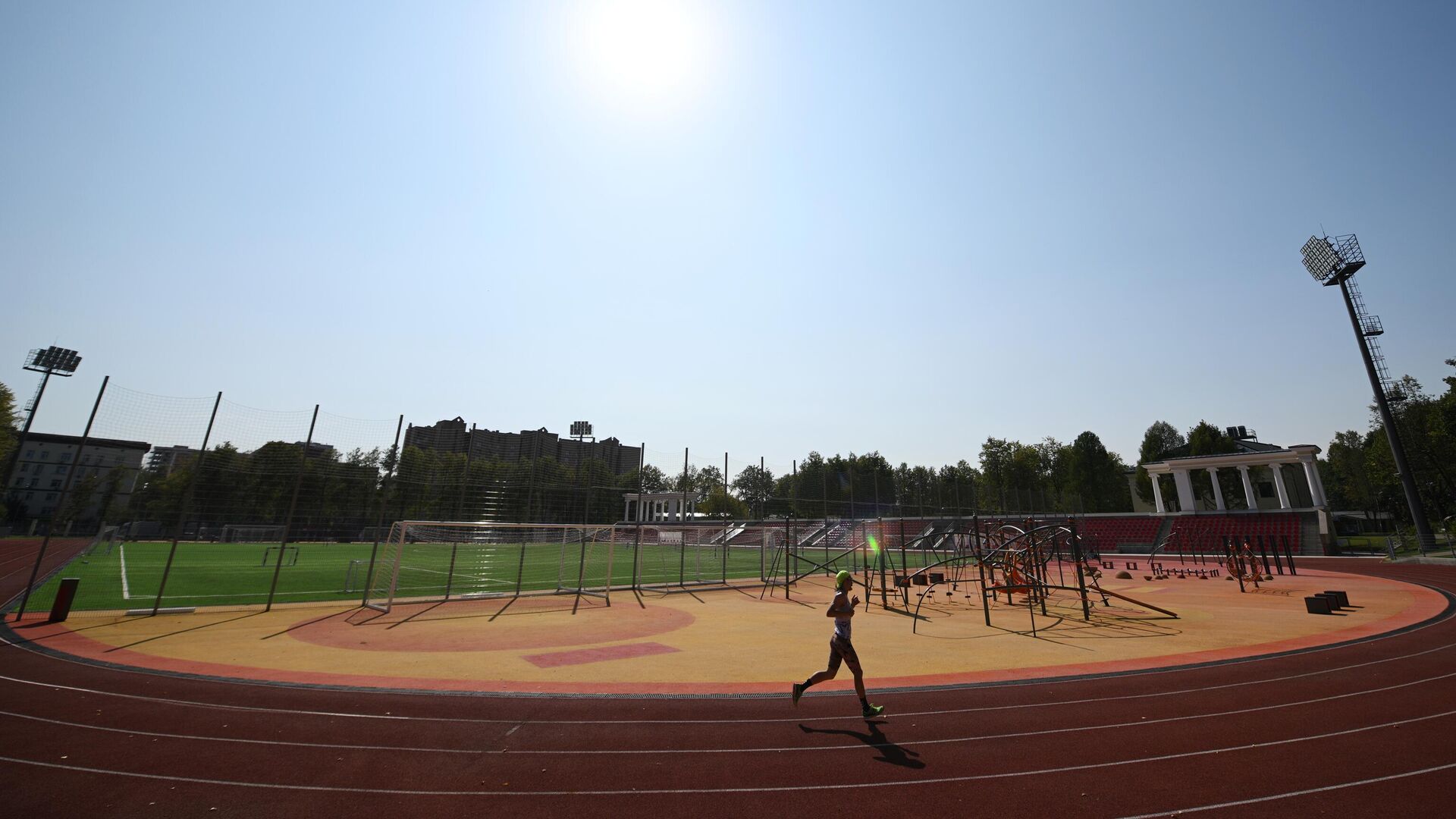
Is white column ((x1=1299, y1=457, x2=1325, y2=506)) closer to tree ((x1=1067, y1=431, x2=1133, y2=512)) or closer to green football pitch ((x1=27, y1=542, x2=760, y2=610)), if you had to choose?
tree ((x1=1067, y1=431, x2=1133, y2=512))

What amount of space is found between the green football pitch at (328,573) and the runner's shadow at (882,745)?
46.2 ft

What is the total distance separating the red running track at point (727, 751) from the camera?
5.58 metres

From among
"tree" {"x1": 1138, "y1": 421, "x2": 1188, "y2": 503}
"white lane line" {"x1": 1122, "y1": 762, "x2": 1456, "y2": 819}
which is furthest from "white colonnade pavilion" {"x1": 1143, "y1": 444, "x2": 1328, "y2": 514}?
"white lane line" {"x1": 1122, "y1": 762, "x2": 1456, "y2": 819}

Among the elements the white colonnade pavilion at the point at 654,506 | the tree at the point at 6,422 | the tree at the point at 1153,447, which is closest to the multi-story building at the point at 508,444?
the white colonnade pavilion at the point at 654,506

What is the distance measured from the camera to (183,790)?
5727 millimetres

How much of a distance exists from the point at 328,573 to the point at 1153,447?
112105 millimetres

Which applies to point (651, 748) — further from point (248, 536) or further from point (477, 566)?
point (248, 536)

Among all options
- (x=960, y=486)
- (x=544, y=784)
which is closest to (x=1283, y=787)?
(x=544, y=784)

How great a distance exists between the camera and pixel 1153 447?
91.8 metres

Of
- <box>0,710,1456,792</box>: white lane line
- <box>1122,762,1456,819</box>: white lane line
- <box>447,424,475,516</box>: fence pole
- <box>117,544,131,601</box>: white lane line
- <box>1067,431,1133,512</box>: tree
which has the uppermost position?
<box>1067,431,1133,512</box>: tree

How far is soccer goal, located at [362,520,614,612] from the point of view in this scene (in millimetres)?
19969

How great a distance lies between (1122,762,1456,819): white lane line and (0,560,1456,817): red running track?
2cm

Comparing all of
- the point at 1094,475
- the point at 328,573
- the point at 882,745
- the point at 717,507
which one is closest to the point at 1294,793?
the point at 882,745

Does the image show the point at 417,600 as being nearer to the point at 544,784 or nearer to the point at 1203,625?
the point at 544,784
